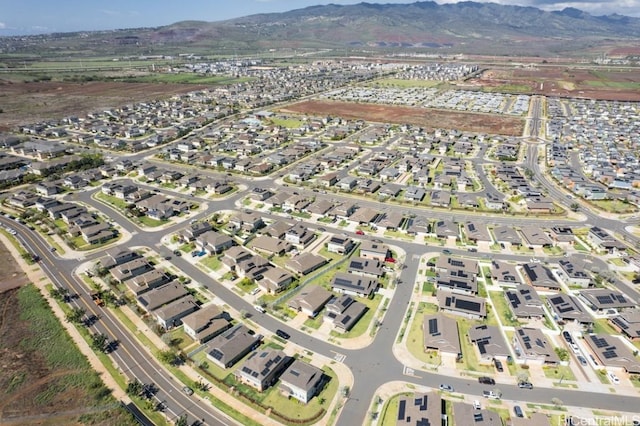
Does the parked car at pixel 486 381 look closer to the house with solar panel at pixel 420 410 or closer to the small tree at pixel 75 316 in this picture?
the house with solar panel at pixel 420 410

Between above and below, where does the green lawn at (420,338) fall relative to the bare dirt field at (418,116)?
below

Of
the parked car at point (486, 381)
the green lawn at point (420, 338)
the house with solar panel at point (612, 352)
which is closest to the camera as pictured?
the parked car at point (486, 381)

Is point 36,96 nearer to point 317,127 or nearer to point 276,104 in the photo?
point 276,104

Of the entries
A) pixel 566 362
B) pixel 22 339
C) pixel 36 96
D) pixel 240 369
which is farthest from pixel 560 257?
pixel 36 96

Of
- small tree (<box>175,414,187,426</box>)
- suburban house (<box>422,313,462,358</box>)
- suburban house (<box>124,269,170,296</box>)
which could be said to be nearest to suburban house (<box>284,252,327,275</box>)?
suburban house (<box>124,269,170,296</box>)

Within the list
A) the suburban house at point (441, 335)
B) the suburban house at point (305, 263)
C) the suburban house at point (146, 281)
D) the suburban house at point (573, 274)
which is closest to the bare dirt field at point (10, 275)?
the suburban house at point (146, 281)

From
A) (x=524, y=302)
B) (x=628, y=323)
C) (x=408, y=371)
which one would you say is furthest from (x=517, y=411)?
(x=628, y=323)

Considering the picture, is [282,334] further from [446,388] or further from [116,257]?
[116,257]
